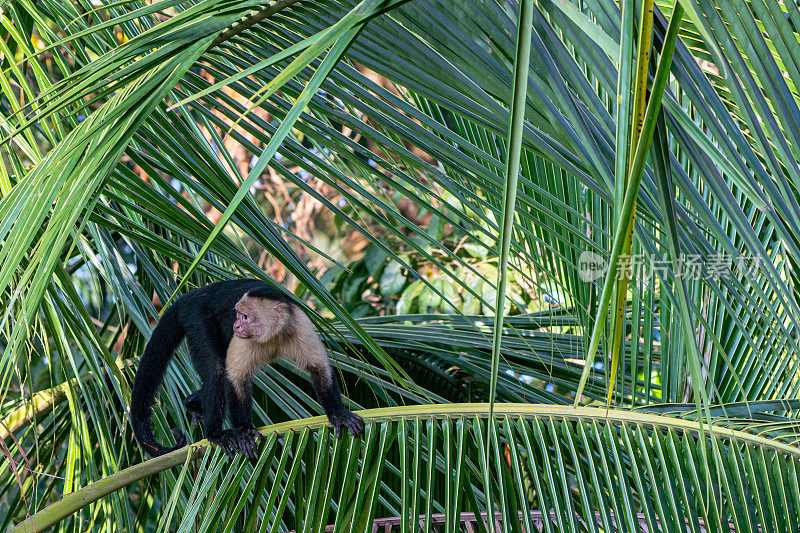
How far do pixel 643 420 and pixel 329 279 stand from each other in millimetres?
3078

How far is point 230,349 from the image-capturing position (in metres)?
1.63

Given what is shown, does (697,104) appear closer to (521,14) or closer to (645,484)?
(521,14)

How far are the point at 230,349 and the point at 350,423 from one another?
408 millimetres

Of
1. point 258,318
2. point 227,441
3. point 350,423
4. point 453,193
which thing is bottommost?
point 227,441

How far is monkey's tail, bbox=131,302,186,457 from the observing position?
1.70 metres

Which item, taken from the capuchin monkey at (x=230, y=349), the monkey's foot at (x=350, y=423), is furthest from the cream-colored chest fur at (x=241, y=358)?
the monkey's foot at (x=350, y=423)

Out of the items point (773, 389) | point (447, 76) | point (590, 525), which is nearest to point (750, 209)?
point (773, 389)

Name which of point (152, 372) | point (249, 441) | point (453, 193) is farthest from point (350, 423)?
point (152, 372)

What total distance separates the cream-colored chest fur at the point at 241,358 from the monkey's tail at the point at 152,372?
0.19 m

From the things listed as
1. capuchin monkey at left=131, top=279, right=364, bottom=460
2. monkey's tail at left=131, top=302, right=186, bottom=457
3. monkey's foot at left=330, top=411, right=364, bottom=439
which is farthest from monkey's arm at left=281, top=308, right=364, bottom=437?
monkey's tail at left=131, top=302, right=186, bottom=457

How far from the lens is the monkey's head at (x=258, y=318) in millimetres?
1553

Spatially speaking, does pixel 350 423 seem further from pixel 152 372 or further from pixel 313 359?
pixel 152 372

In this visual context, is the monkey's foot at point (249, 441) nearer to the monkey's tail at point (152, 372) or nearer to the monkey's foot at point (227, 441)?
the monkey's foot at point (227, 441)

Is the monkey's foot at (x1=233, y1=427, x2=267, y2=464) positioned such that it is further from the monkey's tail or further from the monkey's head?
the monkey's tail
